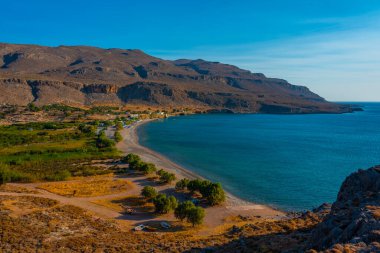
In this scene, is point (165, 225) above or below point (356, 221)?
below

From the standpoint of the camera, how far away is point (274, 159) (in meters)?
79.8

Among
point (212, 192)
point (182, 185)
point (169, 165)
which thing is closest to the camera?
point (212, 192)

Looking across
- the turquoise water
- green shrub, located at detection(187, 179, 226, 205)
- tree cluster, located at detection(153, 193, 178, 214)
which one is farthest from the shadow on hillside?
the turquoise water

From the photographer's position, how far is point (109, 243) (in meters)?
28.8

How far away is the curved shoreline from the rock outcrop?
1837 cm

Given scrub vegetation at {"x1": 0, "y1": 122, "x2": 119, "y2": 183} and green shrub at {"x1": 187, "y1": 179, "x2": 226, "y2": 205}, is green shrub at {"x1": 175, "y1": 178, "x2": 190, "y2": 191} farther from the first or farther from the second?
scrub vegetation at {"x1": 0, "y1": 122, "x2": 119, "y2": 183}

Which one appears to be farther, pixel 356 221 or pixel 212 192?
pixel 212 192

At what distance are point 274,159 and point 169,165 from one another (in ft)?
87.1

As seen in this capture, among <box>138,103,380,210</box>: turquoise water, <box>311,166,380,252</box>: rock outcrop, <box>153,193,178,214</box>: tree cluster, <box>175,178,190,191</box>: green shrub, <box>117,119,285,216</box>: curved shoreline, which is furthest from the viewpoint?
<box>138,103,380,210</box>: turquoise water

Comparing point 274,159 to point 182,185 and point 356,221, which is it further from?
point 356,221

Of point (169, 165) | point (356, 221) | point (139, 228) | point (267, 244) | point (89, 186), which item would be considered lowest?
point (139, 228)

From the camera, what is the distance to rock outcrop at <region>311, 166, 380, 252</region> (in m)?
14.9

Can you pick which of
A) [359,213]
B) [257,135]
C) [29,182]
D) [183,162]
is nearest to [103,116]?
[257,135]

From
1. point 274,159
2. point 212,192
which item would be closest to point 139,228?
point 212,192
